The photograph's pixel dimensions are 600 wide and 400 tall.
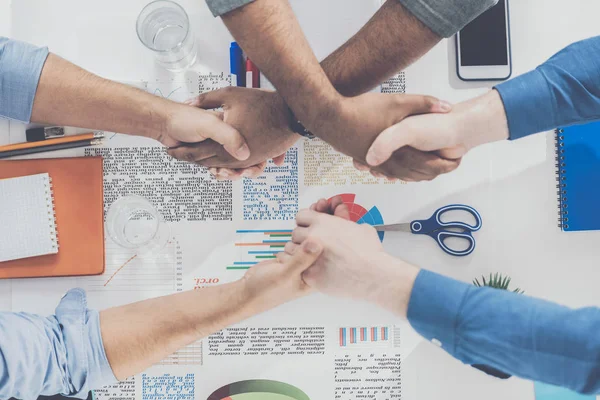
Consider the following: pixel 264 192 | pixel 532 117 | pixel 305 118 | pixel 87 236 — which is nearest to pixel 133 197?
pixel 87 236

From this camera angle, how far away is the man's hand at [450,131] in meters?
0.83

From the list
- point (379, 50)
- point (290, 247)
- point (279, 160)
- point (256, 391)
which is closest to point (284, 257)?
point (290, 247)

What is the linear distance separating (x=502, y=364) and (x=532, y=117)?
40cm

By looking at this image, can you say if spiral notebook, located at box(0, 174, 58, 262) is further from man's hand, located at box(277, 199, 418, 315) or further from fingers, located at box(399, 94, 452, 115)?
fingers, located at box(399, 94, 452, 115)

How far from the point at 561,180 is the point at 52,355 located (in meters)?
0.96

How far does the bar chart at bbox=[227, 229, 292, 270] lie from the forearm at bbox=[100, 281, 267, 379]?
4.3 inches

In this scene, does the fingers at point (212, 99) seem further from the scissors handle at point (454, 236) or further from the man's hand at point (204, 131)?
the scissors handle at point (454, 236)

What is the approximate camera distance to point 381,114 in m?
0.85

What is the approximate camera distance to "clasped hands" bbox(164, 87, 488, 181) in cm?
84

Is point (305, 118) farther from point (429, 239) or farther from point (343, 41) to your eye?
point (429, 239)

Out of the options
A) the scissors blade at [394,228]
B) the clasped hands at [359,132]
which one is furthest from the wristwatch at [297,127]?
the scissors blade at [394,228]

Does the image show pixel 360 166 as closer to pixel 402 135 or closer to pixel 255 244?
pixel 402 135

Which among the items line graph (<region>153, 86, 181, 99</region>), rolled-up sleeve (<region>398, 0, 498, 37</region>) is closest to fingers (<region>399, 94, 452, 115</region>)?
rolled-up sleeve (<region>398, 0, 498, 37</region>)

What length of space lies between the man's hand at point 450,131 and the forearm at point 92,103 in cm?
38
